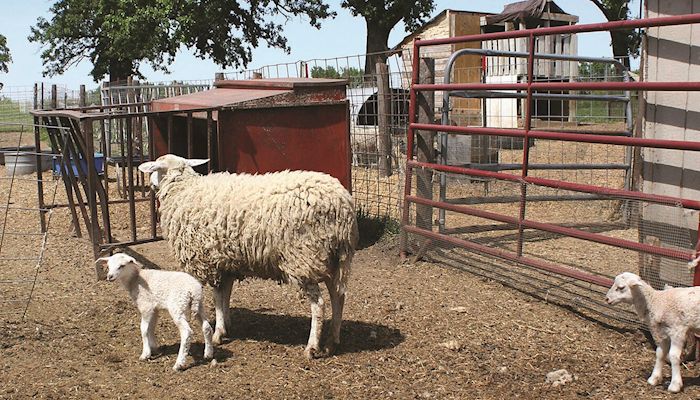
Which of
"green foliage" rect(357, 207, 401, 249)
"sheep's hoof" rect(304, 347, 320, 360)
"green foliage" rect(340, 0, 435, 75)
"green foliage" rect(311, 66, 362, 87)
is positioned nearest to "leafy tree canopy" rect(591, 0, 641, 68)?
"green foliage" rect(340, 0, 435, 75)

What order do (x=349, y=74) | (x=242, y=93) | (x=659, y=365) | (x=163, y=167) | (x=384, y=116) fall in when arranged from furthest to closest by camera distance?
(x=349, y=74) → (x=384, y=116) → (x=242, y=93) → (x=163, y=167) → (x=659, y=365)

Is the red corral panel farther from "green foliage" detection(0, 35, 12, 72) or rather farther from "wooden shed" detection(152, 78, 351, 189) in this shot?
"green foliage" detection(0, 35, 12, 72)

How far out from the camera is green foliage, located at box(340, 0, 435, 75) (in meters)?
25.8

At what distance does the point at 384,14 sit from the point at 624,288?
898 inches

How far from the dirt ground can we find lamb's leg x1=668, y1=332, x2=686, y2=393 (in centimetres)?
8

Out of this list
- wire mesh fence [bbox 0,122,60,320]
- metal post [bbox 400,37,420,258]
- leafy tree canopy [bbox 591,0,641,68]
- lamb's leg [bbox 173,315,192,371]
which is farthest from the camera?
leafy tree canopy [bbox 591,0,641,68]

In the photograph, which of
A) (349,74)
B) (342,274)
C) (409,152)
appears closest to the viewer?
(342,274)

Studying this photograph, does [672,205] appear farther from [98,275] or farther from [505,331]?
[98,275]

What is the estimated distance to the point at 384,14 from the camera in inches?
1027

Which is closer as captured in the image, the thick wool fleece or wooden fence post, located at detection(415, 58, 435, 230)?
the thick wool fleece

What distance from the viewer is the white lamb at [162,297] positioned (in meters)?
4.61

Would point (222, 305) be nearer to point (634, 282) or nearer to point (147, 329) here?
point (147, 329)

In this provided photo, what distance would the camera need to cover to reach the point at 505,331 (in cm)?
530

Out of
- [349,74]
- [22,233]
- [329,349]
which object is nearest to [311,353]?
[329,349]
